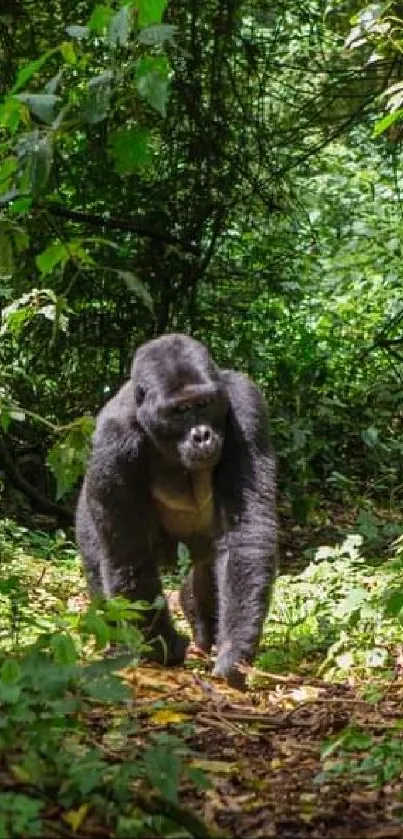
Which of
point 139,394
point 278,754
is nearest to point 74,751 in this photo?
point 278,754

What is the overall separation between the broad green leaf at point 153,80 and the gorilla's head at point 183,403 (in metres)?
1.87

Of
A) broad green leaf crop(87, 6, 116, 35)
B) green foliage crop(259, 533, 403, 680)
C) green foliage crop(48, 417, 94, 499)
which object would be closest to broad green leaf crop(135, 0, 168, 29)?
broad green leaf crop(87, 6, 116, 35)

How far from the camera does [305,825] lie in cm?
259

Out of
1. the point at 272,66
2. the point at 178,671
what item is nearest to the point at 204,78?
the point at 272,66

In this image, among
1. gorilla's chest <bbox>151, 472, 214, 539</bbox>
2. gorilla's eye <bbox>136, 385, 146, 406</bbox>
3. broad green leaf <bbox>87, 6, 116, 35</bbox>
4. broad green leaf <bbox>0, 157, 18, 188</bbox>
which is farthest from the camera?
gorilla's chest <bbox>151, 472, 214, 539</bbox>

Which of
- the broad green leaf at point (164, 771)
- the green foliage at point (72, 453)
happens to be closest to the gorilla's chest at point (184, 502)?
the green foliage at point (72, 453)

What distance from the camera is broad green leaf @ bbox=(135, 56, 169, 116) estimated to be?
293 cm

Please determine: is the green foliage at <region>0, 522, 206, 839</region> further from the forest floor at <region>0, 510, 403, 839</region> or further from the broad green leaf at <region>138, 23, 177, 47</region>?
the broad green leaf at <region>138, 23, 177, 47</region>

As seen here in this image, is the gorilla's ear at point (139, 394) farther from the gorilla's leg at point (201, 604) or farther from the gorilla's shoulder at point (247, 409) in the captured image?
the gorilla's leg at point (201, 604)

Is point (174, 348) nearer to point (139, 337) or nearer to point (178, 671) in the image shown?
point (178, 671)

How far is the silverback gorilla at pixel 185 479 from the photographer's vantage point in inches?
185

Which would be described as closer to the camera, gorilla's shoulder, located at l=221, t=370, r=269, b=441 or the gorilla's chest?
gorilla's shoulder, located at l=221, t=370, r=269, b=441

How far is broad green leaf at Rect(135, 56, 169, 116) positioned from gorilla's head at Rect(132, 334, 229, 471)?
1.87 metres

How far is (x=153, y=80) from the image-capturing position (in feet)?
9.71
